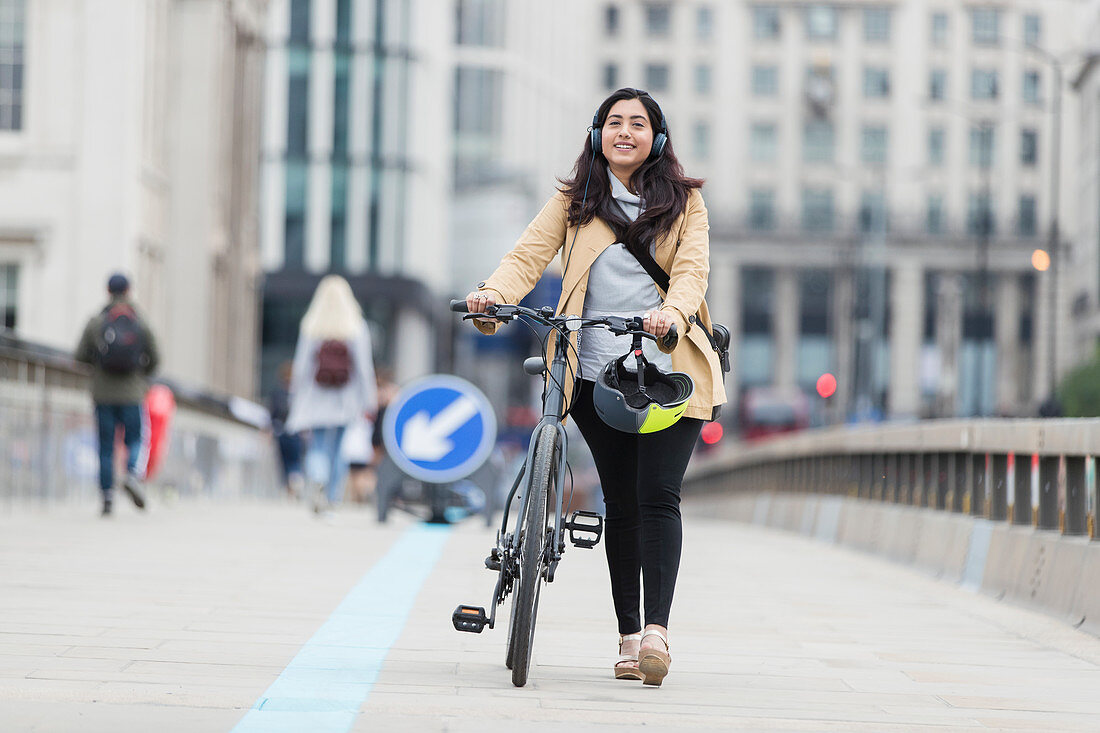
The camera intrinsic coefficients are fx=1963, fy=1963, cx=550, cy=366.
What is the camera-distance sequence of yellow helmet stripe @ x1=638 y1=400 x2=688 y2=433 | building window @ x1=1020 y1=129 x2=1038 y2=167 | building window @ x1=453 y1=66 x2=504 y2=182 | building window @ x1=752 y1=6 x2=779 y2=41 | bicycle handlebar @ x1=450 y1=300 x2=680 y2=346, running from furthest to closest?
building window @ x1=752 y1=6 x2=779 y2=41
building window @ x1=1020 y1=129 x2=1038 y2=167
building window @ x1=453 y1=66 x2=504 y2=182
yellow helmet stripe @ x1=638 y1=400 x2=688 y2=433
bicycle handlebar @ x1=450 y1=300 x2=680 y2=346

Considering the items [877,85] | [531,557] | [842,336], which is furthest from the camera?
[877,85]

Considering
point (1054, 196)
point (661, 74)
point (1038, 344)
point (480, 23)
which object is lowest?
point (1038, 344)

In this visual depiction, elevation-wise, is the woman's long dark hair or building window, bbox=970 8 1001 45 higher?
building window, bbox=970 8 1001 45

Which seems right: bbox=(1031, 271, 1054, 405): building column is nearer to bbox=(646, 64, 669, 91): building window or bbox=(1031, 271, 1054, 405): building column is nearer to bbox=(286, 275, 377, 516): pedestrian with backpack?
bbox=(646, 64, 669, 91): building window

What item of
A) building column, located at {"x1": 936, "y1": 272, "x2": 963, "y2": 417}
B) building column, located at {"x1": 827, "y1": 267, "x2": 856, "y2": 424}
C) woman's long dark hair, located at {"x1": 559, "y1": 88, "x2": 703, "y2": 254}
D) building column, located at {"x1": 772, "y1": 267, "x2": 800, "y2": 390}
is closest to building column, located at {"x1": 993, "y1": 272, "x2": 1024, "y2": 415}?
building column, located at {"x1": 936, "y1": 272, "x2": 963, "y2": 417}

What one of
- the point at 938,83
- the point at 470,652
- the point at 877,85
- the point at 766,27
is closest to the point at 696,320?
the point at 470,652

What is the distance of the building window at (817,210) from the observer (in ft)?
343

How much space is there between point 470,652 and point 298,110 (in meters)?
62.3

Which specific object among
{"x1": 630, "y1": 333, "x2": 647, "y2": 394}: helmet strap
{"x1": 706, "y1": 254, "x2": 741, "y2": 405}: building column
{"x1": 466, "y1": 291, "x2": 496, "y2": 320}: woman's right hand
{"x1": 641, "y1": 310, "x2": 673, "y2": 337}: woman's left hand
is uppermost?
{"x1": 706, "y1": 254, "x2": 741, "y2": 405}: building column

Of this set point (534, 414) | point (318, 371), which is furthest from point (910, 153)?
point (318, 371)

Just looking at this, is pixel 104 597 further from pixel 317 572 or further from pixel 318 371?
pixel 318 371

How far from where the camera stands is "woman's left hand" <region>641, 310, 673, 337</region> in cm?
588

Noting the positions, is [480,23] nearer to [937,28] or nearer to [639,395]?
[937,28]

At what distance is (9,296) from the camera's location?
98.8 feet
